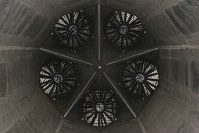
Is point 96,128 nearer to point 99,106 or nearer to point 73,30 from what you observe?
point 99,106

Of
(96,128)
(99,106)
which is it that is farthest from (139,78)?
(96,128)

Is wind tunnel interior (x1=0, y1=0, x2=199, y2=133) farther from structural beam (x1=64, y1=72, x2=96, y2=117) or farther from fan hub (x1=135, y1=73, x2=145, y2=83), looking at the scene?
fan hub (x1=135, y1=73, x2=145, y2=83)

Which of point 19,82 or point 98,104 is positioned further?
point 98,104

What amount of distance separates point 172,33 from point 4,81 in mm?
3267

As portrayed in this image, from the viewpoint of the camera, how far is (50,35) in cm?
882

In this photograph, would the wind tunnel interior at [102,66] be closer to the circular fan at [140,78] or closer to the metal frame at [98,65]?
the metal frame at [98,65]

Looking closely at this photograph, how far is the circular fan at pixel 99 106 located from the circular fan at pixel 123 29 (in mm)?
1502

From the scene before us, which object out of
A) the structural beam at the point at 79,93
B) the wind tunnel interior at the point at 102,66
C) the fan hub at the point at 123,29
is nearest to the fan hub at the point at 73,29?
the wind tunnel interior at the point at 102,66

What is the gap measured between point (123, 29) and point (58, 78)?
235 centimetres

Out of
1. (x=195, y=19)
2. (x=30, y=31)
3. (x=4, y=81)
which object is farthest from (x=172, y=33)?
(x=4, y=81)

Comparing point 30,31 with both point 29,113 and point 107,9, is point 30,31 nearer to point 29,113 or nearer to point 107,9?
point 29,113

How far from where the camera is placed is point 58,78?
8.92 meters

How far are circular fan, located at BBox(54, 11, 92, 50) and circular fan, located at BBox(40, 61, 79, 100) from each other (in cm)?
63

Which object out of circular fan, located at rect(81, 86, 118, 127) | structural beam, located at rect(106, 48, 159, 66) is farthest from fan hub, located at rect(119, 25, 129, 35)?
circular fan, located at rect(81, 86, 118, 127)
